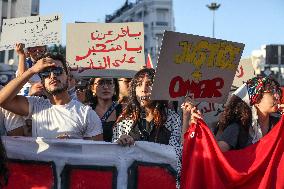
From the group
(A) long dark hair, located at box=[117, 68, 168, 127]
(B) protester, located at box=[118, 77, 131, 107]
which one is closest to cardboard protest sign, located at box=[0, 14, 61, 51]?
(B) protester, located at box=[118, 77, 131, 107]

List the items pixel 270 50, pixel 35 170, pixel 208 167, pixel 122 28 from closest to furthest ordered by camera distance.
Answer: pixel 35 170, pixel 208 167, pixel 122 28, pixel 270 50

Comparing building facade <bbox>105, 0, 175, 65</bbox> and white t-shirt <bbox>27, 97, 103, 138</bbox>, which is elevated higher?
building facade <bbox>105, 0, 175, 65</bbox>

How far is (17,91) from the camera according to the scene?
313 cm

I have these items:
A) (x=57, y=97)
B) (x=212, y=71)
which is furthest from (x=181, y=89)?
(x=57, y=97)

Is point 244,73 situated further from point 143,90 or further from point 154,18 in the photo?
point 154,18

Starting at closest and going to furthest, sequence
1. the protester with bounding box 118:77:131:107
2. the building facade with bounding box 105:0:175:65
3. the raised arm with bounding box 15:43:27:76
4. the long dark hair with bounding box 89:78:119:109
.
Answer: the raised arm with bounding box 15:43:27:76
the long dark hair with bounding box 89:78:119:109
the protester with bounding box 118:77:131:107
the building facade with bounding box 105:0:175:65

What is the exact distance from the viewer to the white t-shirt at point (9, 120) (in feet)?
10.8

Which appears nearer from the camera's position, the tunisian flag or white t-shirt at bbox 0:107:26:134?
white t-shirt at bbox 0:107:26:134

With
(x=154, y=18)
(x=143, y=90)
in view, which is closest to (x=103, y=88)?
(x=143, y=90)

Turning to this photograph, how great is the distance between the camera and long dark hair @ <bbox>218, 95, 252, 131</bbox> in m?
3.84

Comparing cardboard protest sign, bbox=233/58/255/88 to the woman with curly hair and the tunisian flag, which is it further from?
the woman with curly hair

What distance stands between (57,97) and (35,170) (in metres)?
0.49

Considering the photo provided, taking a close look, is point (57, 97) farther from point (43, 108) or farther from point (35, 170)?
point (35, 170)

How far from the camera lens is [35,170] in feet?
10.7
